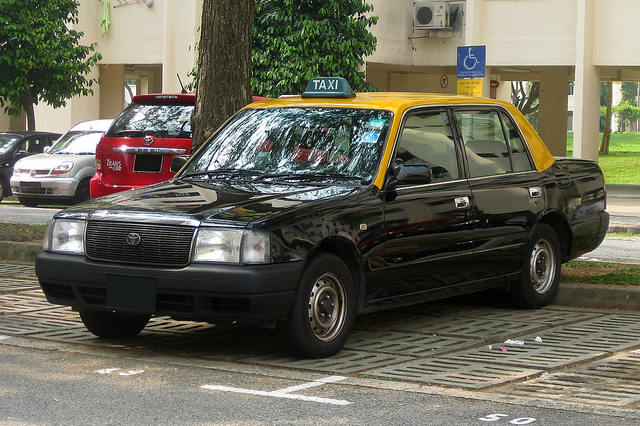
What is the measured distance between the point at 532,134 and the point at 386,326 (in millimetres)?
2196

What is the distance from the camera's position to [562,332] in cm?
775

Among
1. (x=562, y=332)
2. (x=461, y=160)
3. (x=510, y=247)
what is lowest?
(x=562, y=332)

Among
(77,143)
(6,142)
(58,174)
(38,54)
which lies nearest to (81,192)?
(58,174)

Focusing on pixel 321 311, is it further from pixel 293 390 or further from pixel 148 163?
pixel 148 163

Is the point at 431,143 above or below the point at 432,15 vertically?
below

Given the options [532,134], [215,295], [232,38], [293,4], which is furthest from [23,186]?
[215,295]

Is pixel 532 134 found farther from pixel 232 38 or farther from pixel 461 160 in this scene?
pixel 232 38

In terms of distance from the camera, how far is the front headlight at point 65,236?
670 centimetres

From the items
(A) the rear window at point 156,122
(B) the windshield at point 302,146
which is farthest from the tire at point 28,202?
(B) the windshield at point 302,146

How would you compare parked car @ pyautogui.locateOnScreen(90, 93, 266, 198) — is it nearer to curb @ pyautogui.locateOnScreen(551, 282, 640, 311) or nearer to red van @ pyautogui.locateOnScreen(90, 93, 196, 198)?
red van @ pyautogui.locateOnScreen(90, 93, 196, 198)

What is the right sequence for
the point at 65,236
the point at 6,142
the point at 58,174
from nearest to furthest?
the point at 65,236 < the point at 58,174 < the point at 6,142

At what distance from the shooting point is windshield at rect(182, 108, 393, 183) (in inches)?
286

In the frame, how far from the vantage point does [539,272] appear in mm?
8789

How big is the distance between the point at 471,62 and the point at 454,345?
401 inches
